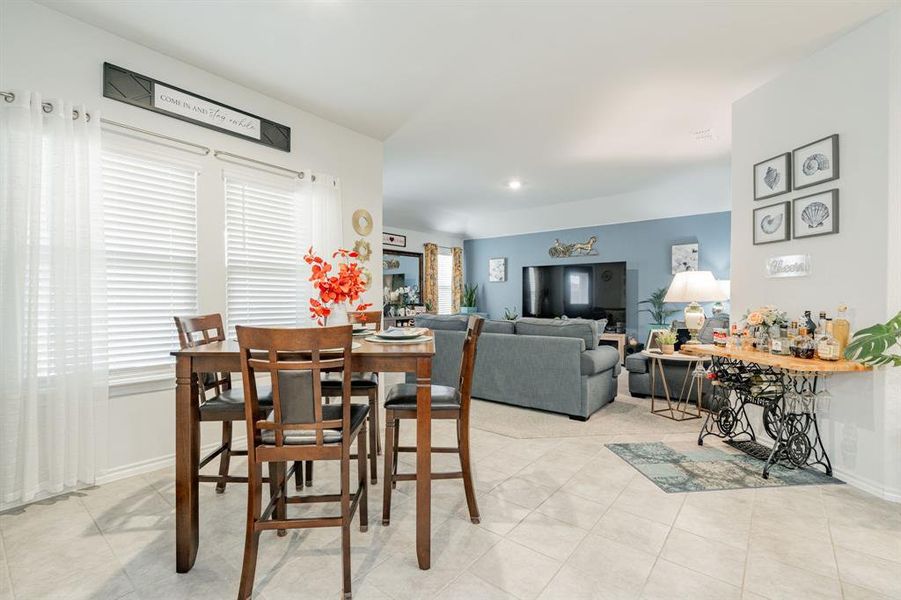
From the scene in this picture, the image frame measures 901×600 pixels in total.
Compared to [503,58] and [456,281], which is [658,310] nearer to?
[456,281]

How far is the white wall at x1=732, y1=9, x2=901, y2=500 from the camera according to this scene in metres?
2.38

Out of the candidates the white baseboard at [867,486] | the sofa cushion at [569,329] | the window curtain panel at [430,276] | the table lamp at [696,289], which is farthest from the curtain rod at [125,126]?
the window curtain panel at [430,276]

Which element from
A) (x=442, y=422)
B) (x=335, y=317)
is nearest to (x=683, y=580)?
(x=442, y=422)

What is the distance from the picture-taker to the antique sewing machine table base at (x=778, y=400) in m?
2.67

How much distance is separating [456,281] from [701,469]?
7.09 m

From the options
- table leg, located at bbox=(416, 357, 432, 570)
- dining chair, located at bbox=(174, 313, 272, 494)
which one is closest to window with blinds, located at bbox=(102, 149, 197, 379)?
dining chair, located at bbox=(174, 313, 272, 494)

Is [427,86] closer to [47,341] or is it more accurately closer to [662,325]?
[47,341]

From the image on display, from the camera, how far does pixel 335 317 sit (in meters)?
4.02

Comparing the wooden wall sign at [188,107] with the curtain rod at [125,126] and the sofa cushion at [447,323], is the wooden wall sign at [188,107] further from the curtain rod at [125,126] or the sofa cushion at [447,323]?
the sofa cushion at [447,323]

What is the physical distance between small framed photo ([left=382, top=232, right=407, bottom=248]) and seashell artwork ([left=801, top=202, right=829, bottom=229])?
6387mm

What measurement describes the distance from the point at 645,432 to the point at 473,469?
1637mm

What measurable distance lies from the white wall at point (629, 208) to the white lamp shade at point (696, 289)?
2.03 meters

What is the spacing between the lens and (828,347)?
248cm

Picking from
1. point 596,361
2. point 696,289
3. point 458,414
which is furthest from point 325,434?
point 696,289
